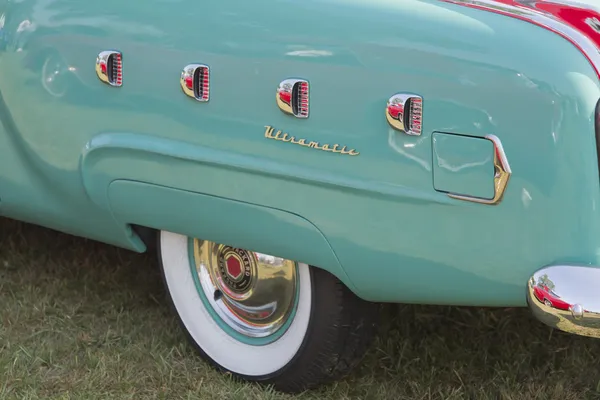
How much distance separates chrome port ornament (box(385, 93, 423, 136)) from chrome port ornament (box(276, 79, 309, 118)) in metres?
0.25

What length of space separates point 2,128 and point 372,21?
1404 millimetres

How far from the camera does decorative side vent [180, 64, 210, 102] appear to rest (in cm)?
266

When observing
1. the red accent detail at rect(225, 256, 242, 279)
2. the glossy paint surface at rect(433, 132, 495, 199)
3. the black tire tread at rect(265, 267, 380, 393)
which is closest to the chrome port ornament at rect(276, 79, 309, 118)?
the glossy paint surface at rect(433, 132, 495, 199)

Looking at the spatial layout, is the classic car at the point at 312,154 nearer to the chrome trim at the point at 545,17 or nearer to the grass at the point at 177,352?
the chrome trim at the point at 545,17

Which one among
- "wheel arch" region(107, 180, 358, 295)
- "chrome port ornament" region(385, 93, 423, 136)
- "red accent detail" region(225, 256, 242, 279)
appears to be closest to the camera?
"chrome port ornament" region(385, 93, 423, 136)

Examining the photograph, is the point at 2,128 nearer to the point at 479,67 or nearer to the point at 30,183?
the point at 30,183

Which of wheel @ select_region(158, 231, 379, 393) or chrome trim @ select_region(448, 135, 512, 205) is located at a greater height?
chrome trim @ select_region(448, 135, 512, 205)

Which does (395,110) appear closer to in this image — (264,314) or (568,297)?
(568,297)

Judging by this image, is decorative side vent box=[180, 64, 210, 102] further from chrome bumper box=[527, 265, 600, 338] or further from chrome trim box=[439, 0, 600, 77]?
chrome bumper box=[527, 265, 600, 338]

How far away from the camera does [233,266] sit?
3.00m

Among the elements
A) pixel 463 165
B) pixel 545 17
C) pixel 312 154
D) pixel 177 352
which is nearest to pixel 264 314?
pixel 177 352

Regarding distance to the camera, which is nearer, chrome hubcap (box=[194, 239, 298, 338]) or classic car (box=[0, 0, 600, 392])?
classic car (box=[0, 0, 600, 392])

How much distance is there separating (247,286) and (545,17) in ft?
4.02

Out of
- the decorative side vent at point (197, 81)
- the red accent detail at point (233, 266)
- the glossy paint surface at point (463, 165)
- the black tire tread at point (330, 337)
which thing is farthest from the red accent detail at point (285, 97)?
the red accent detail at point (233, 266)
